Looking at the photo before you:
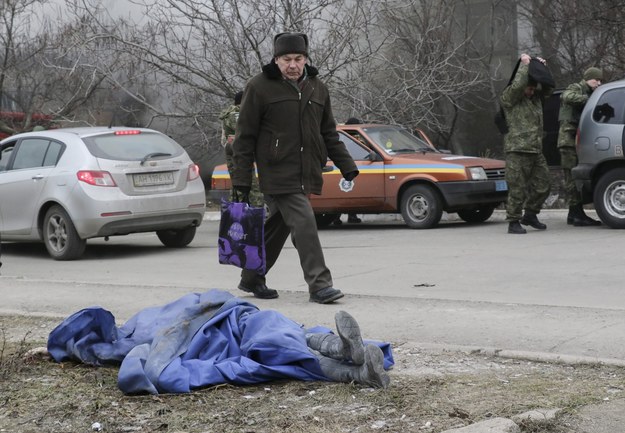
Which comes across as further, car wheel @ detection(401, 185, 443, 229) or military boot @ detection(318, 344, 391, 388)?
car wheel @ detection(401, 185, 443, 229)

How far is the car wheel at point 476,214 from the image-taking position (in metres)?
15.9

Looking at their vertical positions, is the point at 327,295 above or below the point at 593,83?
below

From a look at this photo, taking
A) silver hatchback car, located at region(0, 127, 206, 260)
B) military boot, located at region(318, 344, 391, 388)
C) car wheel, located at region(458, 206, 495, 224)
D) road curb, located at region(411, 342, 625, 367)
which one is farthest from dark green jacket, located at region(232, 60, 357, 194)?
car wheel, located at region(458, 206, 495, 224)

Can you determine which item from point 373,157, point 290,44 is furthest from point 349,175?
point 373,157

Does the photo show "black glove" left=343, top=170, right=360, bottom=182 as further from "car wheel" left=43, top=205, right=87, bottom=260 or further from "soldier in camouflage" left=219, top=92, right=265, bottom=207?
"soldier in camouflage" left=219, top=92, right=265, bottom=207

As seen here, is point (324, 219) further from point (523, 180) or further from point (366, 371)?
point (366, 371)

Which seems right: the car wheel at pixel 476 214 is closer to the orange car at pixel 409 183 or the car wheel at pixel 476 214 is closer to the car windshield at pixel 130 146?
the orange car at pixel 409 183

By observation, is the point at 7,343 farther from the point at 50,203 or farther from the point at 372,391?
the point at 50,203

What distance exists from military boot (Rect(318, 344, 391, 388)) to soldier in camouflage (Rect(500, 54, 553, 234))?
819 cm

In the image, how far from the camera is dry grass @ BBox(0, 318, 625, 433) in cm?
497

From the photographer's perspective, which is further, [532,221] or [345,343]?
[532,221]

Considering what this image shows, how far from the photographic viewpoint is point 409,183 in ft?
50.9

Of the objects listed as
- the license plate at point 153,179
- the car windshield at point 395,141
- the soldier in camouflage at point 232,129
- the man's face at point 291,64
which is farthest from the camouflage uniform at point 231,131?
the man's face at point 291,64

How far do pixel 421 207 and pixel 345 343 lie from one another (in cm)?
997
